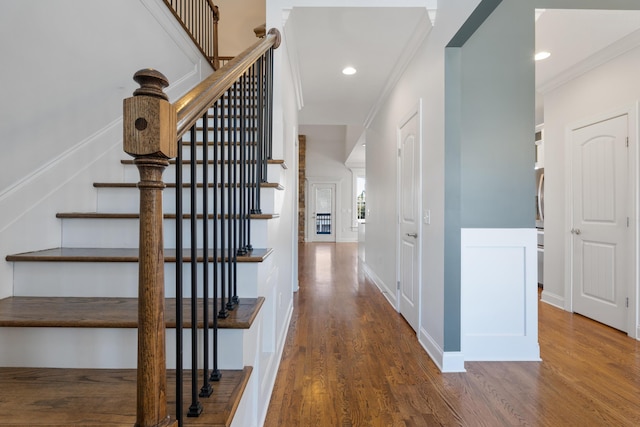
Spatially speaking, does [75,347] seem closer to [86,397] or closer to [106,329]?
[106,329]

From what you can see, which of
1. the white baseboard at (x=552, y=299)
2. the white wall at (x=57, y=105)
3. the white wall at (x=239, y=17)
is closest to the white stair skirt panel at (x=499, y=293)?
the white baseboard at (x=552, y=299)

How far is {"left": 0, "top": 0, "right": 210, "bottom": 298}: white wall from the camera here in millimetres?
1323

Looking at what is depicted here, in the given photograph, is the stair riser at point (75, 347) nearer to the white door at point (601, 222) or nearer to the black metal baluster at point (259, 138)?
the black metal baluster at point (259, 138)

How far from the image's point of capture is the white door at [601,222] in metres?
2.76

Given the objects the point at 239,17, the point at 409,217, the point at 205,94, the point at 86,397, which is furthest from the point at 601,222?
the point at 239,17

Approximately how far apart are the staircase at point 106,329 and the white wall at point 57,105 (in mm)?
133

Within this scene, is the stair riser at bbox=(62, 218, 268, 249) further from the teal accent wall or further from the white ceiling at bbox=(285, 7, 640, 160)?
the white ceiling at bbox=(285, 7, 640, 160)

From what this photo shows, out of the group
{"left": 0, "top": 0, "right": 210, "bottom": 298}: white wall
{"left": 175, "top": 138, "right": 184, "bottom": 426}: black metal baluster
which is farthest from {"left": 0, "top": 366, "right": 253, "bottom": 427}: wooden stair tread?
{"left": 0, "top": 0, "right": 210, "bottom": 298}: white wall

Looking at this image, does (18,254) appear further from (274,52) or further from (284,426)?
(274,52)

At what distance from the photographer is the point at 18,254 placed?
1.31 m

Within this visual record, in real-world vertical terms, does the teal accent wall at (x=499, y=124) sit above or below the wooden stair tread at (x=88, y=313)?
above

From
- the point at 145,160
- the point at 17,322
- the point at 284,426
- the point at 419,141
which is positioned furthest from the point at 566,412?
the point at 17,322

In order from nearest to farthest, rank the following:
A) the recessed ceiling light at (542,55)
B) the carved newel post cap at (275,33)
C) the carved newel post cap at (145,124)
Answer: the carved newel post cap at (145,124) → the carved newel post cap at (275,33) → the recessed ceiling light at (542,55)

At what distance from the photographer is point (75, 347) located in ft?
3.39
